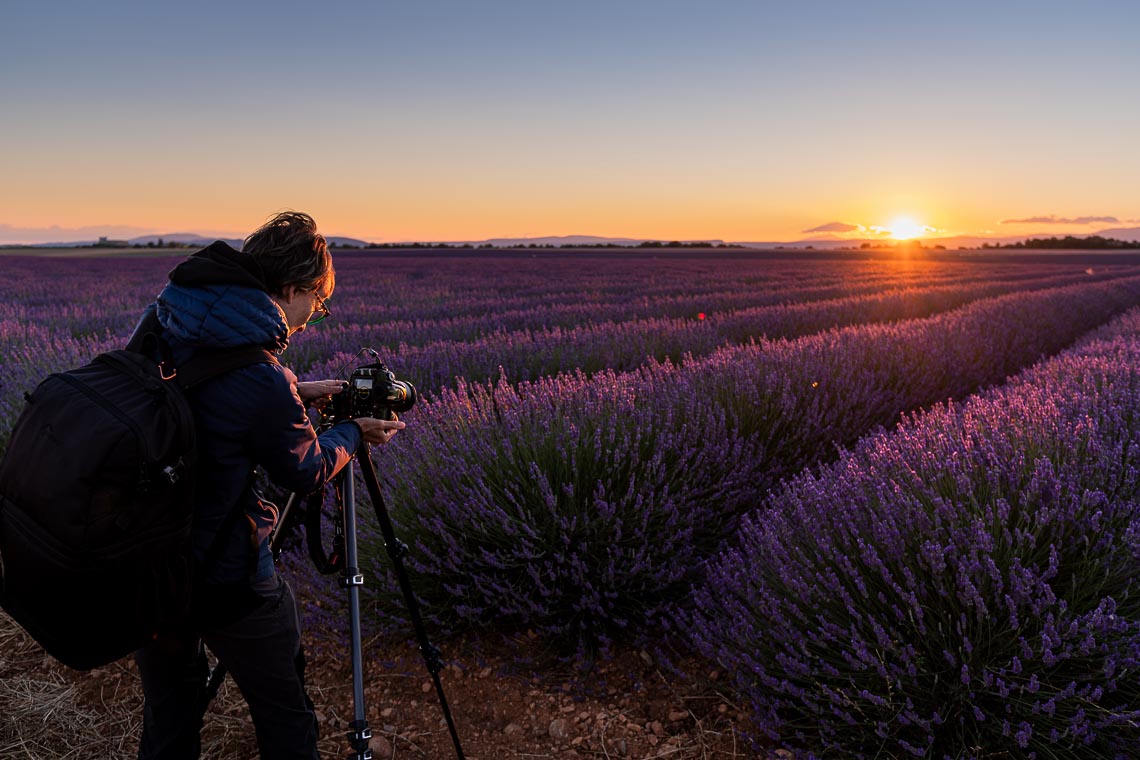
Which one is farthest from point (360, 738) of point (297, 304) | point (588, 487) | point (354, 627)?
point (588, 487)

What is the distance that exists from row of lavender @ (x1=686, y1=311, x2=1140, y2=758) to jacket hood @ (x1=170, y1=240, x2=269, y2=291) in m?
1.64

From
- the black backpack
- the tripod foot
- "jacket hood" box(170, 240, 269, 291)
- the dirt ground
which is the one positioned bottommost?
the dirt ground

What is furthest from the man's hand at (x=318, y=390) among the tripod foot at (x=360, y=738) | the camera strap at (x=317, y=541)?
the tripod foot at (x=360, y=738)

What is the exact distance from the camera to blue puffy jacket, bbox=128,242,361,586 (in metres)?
1.42

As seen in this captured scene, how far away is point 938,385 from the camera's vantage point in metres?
5.65

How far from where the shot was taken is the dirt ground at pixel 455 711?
2.27 m

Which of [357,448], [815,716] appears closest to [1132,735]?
[815,716]

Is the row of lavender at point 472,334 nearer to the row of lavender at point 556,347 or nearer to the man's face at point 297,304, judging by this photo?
the row of lavender at point 556,347

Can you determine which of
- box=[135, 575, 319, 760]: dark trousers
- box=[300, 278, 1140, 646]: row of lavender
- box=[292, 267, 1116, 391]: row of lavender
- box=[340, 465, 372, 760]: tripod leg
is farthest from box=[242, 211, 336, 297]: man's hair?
box=[292, 267, 1116, 391]: row of lavender

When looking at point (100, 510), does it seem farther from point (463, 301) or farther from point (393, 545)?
point (463, 301)

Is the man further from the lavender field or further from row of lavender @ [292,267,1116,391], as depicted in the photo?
row of lavender @ [292,267,1116,391]

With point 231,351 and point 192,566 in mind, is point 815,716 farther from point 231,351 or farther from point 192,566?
point 231,351

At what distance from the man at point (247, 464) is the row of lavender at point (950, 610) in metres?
1.29

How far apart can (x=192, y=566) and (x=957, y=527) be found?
204 cm
